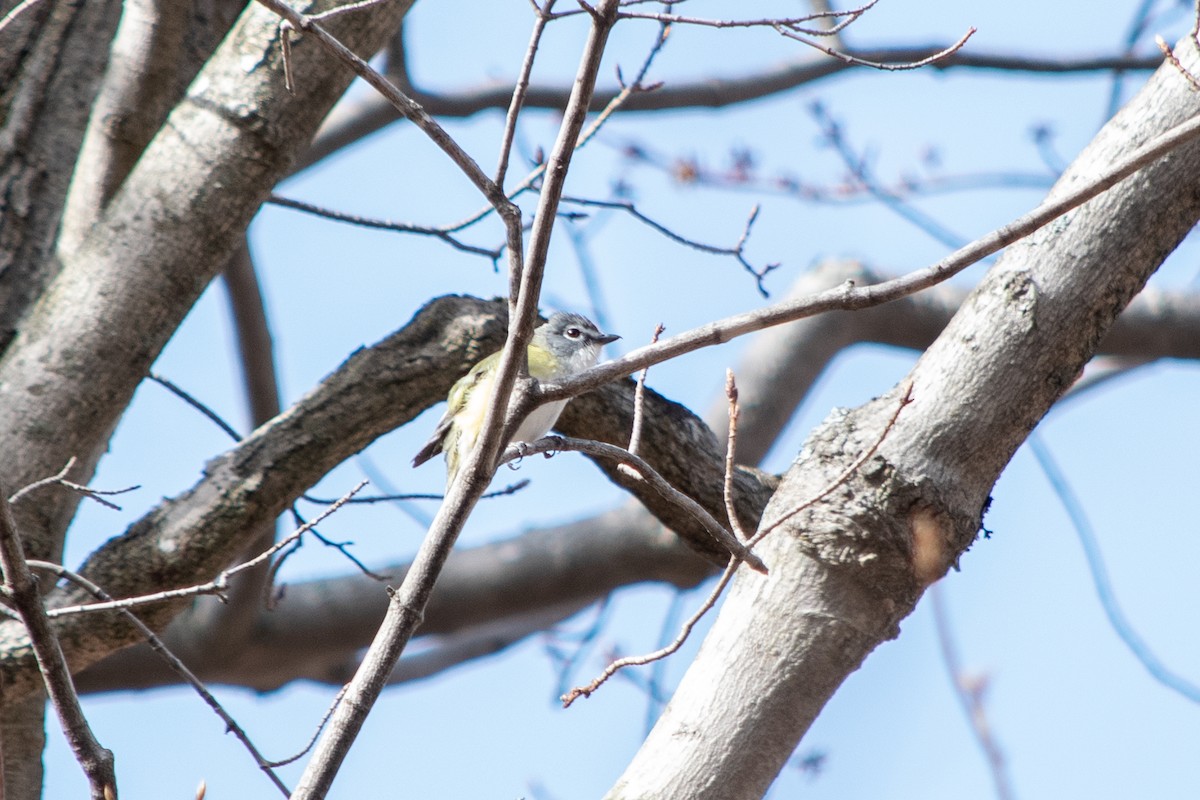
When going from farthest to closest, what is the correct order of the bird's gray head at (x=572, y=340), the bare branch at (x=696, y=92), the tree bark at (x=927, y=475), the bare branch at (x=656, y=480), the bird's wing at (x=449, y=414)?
the bare branch at (x=696, y=92) < the bird's gray head at (x=572, y=340) < the bird's wing at (x=449, y=414) < the tree bark at (x=927, y=475) < the bare branch at (x=656, y=480)

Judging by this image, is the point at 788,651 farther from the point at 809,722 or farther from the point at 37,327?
the point at 37,327

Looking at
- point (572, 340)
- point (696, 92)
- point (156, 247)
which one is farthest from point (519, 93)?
point (696, 92)

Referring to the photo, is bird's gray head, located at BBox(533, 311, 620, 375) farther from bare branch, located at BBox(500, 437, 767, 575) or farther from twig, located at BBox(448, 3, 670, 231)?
bare branch, located at BBox(500, 437, 767, 575)

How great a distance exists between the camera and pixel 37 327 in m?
3.55

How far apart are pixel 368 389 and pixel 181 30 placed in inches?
55.0

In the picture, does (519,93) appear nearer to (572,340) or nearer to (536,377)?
(536,377)

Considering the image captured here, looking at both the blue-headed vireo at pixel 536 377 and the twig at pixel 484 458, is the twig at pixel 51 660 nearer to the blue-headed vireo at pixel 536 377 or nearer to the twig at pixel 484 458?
the twig at pixel 484 458

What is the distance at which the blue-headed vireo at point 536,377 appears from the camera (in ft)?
13.2

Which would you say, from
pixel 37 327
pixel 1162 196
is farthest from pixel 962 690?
pixel 37 327

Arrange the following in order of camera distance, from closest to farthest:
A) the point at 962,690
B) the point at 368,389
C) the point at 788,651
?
the point at 788,651 < the point at 962,690 < the point at 368,389

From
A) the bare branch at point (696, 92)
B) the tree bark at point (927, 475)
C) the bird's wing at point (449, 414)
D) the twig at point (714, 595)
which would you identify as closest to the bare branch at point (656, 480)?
the twig at point (714, 595)

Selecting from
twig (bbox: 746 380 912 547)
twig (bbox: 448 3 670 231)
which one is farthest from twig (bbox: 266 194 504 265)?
twig (bbox: 746 380 912 547)

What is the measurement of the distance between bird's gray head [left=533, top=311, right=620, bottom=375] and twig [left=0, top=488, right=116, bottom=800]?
3.41 meters

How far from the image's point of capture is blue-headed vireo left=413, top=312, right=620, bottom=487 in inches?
158
